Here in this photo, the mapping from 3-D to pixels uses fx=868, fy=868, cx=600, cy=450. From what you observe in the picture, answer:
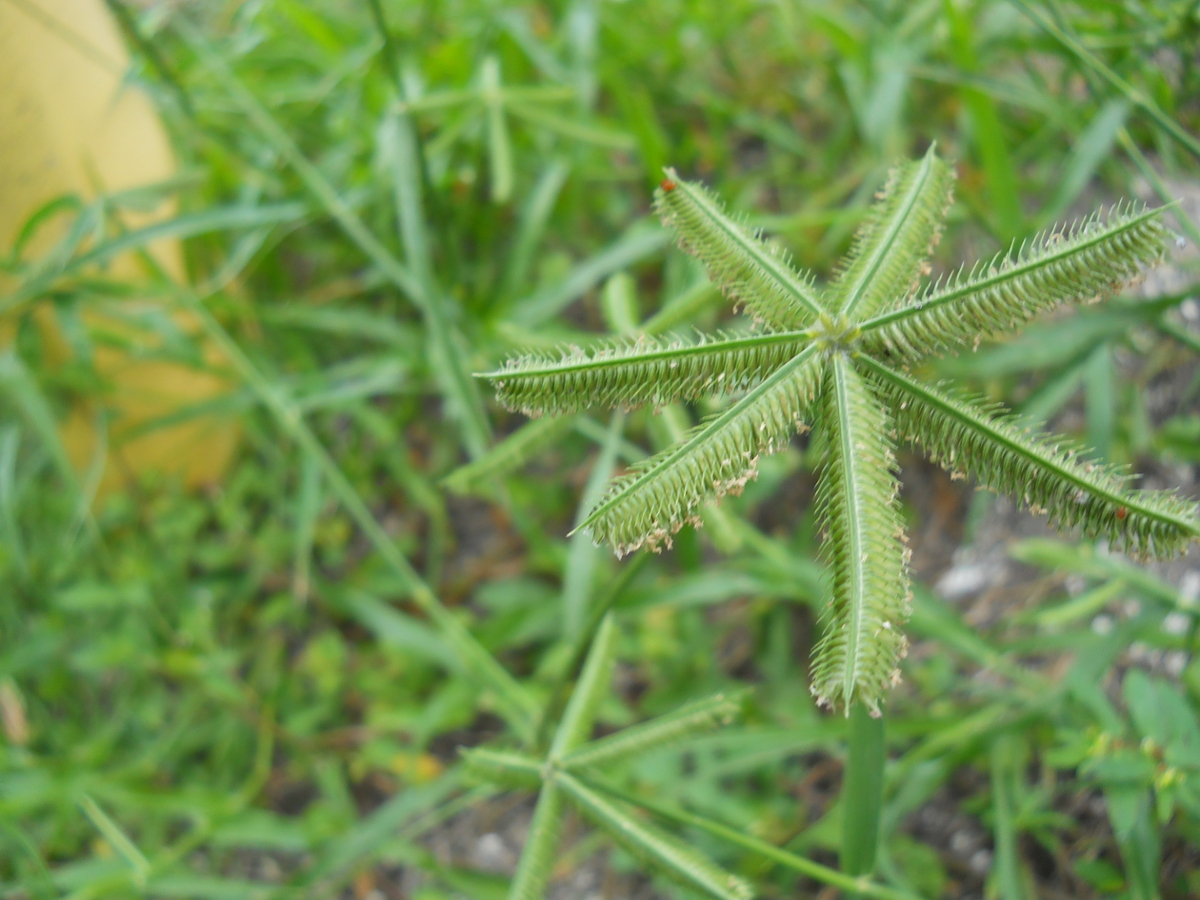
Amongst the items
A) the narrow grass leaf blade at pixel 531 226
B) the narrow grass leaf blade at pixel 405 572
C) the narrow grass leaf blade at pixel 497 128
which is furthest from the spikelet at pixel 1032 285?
the narrow grass leaf blade at pixel 531 226

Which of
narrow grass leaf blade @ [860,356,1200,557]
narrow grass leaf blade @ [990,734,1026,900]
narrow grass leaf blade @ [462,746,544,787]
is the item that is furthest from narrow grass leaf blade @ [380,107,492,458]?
narrow grass leaf blade @ [990,734,1026,900]

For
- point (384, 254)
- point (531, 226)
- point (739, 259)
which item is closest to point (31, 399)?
point (384, 254)

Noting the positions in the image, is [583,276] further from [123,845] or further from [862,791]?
[123,845]

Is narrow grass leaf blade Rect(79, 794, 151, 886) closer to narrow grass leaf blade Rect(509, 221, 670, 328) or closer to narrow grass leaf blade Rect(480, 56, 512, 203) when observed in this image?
narrow grass leaf blade Rect(509, 221, 670, 328)

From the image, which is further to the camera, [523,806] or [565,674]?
[523,806]

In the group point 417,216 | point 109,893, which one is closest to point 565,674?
point 417,216

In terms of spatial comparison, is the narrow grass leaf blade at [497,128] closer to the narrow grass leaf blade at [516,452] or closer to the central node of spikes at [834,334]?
the narrow grass leaf blade at [516,452]

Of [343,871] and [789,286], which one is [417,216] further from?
[343,871]
